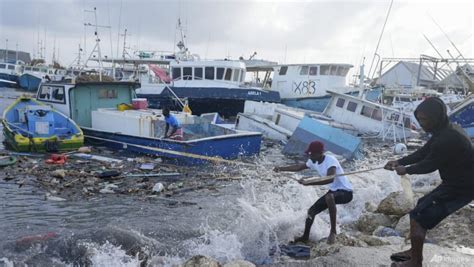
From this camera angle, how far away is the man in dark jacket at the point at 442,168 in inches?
147

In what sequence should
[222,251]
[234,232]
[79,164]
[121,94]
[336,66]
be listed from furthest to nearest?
[336,66]
[121,94]
[79,164]
[234,232]
[222,251]

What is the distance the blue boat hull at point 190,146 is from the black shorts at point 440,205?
8897mm

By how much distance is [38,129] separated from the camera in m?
14.0

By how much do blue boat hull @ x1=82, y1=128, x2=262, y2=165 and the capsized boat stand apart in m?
1.15

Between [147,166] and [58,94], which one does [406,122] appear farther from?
[58,94]

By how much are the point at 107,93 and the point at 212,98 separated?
767 cm

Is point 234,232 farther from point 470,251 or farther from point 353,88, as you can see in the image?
point 353,88

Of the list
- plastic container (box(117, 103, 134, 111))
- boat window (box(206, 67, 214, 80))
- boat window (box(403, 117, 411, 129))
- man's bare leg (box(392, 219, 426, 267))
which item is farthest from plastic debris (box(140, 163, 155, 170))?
boat window (box(206, 67, 214, 80))

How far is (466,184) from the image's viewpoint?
381 cm

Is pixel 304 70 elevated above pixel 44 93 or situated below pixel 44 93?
above

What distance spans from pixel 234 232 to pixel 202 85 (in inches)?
720

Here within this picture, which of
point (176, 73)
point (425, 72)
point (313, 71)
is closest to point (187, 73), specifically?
point (176, 73)

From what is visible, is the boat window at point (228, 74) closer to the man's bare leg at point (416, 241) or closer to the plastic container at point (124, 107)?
the plastic container at point (124, 107)

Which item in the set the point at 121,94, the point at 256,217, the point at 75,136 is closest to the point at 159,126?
the point at 75,136
